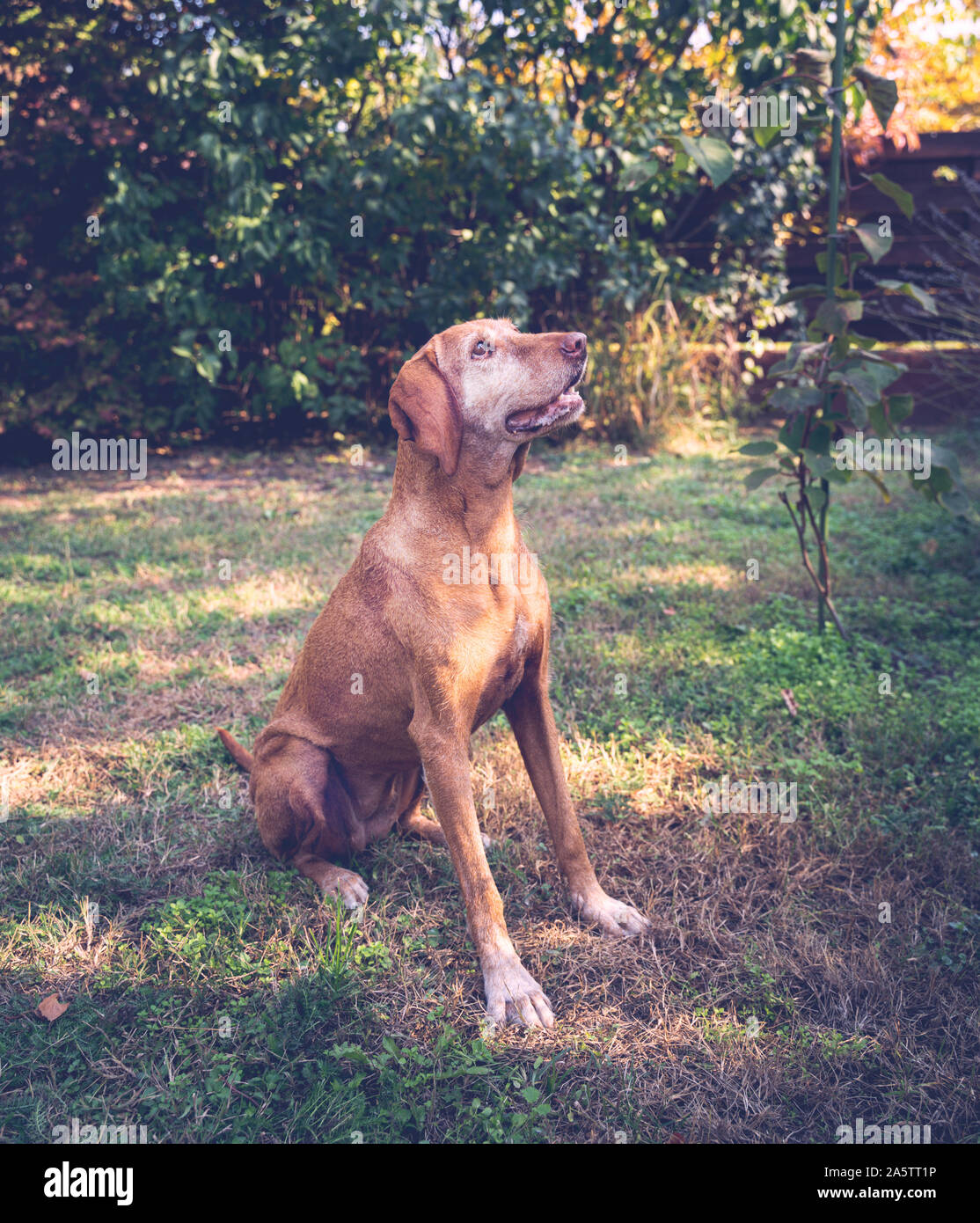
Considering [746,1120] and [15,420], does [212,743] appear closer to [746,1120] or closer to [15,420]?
[746,1120]

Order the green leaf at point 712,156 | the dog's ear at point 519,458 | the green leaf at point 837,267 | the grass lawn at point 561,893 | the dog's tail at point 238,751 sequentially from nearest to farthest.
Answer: the grass lawn at point 561,893
the dog's ear at point 519,458
the green leaf at point 712,156
the dog's tail at point 238,751
the green leaf at point 837,267

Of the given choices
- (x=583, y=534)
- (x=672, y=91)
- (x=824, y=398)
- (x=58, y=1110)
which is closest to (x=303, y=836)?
(x=58, y=1110)

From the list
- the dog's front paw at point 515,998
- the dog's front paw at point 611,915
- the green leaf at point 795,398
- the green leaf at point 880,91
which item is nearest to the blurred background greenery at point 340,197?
the green leaf at point 880,91

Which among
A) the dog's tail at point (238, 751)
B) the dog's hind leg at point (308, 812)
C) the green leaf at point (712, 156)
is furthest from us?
the dog's tail at point (238, 751)

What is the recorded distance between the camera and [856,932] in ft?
7.61

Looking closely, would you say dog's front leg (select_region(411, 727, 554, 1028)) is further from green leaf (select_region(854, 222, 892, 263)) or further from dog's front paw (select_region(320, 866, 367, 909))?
green leaf (select_region(854, 222, 892, 263))

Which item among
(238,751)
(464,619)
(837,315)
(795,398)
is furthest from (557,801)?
(837,315)

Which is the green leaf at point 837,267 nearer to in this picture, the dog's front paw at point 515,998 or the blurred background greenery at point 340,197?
the dog's front paw at point 515,998

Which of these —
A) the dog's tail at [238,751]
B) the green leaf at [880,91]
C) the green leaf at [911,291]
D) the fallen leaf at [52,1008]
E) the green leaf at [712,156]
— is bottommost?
the fallen leaf at [52,1008]

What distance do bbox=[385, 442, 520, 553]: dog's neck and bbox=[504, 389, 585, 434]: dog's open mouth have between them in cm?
8

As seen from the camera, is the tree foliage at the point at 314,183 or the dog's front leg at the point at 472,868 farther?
the tree foliage at the point at 314,183

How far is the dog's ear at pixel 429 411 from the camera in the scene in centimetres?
208

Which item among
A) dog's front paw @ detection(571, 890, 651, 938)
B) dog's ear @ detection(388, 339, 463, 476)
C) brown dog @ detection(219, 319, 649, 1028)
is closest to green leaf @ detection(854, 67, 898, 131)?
brown dog @ detection(219, 319, 649, 1028)
